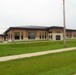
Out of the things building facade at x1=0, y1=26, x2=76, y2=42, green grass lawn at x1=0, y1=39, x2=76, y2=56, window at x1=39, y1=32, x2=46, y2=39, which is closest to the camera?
green grass lawn at x1=0, y1=39, x2=76, y2=56

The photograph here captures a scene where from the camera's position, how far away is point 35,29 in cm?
8106

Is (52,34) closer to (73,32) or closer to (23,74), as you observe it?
(73,32)

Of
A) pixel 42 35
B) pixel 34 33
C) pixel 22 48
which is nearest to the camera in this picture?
pixel 22 48

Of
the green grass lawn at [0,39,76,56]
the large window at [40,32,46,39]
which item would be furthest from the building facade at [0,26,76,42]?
the green grass lawn at [0,39,76,56]

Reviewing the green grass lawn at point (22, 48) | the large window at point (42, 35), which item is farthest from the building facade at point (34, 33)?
the green grass lawn at point (22, 48)

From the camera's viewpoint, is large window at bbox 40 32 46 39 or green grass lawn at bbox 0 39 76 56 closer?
green grass lawn at bbox 0 39 76 56

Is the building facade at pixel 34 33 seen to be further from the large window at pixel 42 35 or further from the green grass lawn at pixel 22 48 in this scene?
the green grass lawn at pixel 22 48

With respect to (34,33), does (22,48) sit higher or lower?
lower

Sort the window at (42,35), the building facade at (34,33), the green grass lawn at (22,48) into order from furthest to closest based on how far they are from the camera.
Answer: the window at (42,35), the building facade at (34,33), the green grass lawn at (22,48)

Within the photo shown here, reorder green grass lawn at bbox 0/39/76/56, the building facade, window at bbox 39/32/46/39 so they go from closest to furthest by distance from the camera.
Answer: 1. green grass lawn at bbox 0/39/76/56
2. the building facade
3. window at bbox 39/32/46/39

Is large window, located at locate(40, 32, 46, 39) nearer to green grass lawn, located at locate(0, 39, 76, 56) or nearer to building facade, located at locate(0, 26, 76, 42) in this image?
building facade, located at locate(0, 26, 76, 42)

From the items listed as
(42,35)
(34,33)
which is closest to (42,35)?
(42,35)

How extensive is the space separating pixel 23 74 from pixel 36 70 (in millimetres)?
1214

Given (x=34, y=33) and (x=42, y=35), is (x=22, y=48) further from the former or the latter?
(x=42, y=35)
